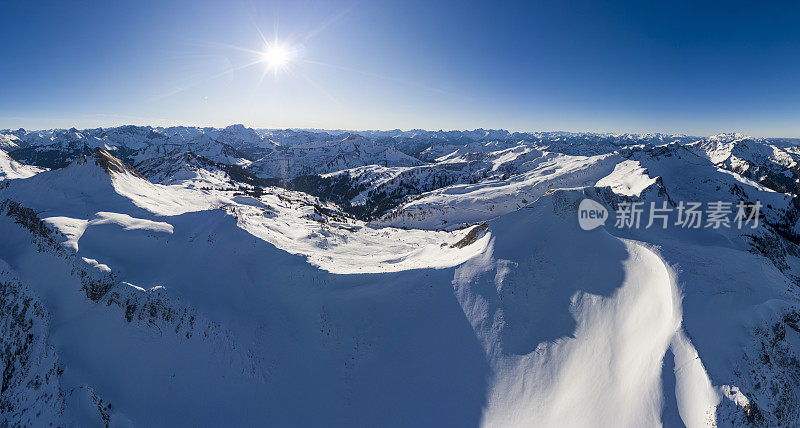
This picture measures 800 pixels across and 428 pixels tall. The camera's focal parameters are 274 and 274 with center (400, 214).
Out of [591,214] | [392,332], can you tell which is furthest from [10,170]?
[591,214]

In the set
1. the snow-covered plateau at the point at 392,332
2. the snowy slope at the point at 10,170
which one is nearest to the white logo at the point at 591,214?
the snow-covered plateau at the point at 392,332

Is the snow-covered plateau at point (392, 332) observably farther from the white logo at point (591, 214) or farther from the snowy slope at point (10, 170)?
the snowy slope at point (10, 170)

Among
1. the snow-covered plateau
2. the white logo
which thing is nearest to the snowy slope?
the snow-covered plateau

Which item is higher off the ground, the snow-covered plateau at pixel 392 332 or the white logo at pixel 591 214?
the white logo at pixel 591 214

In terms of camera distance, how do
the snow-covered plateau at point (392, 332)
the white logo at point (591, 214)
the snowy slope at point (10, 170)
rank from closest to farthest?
the snow-covered plateau at point (392, 332)
the white logo at point (591, 214)
the snowy slope at point (10, 170)

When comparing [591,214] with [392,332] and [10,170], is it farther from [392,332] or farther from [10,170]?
[10,170]

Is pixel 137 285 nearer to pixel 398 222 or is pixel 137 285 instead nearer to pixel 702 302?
pixel 702 302

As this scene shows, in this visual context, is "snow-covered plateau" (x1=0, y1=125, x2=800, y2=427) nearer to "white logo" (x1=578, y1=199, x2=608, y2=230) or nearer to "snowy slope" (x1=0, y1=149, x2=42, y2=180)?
"white logo" (x1=578, y1=199, x2=608, y2=230)

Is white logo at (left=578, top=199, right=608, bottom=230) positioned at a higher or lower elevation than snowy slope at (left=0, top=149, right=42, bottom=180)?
lower
